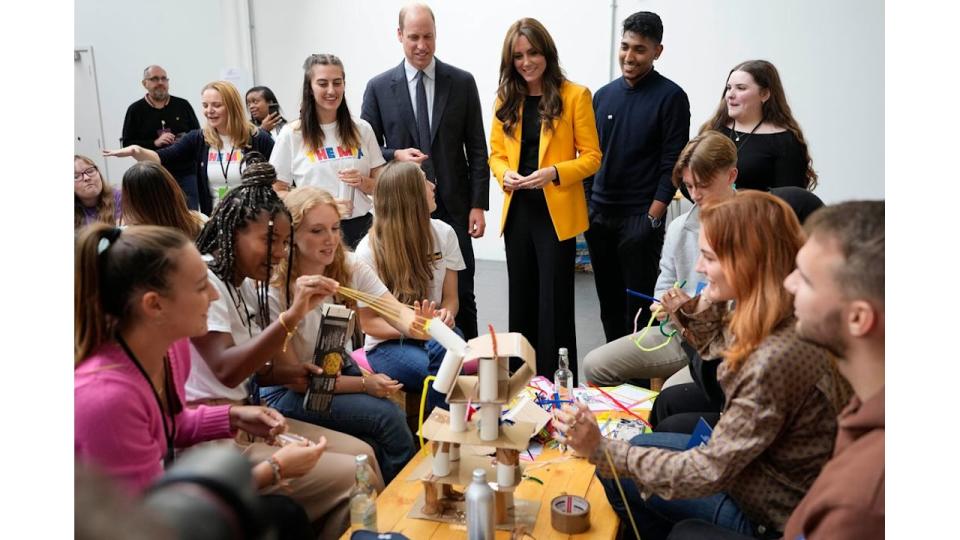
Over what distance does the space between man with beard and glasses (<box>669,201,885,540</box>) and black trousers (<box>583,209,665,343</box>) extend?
2.21 metres

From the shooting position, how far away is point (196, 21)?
593cm

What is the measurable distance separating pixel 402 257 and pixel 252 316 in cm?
75

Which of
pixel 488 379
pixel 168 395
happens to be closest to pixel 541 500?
pixel 488 379

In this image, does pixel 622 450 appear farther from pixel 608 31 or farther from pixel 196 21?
pixel 196 21

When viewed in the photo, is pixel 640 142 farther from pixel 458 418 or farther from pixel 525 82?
pixel 458 418

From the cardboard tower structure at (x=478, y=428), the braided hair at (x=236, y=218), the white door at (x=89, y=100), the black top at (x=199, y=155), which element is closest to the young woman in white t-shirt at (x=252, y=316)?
the braided hair at (x=236, y=218)

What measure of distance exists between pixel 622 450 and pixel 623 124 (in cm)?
204

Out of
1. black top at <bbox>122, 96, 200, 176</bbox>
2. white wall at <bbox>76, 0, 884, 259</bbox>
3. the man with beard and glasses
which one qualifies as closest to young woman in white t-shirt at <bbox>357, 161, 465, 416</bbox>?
the man with beard and glasses

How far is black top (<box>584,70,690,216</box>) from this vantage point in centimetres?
313

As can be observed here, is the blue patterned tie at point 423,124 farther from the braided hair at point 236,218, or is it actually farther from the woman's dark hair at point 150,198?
the braided hair at point 236,218

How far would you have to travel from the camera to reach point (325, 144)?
3.09 meters

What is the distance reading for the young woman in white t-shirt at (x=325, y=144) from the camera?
3035 mm

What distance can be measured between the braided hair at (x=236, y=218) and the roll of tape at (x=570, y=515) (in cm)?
95

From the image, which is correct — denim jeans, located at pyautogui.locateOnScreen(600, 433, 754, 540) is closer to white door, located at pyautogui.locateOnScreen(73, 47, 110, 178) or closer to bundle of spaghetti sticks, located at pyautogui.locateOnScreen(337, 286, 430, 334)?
bundle of spaghetti sticks, located at pyautogui.locateOnScreen(337, 286, 430, 334)
